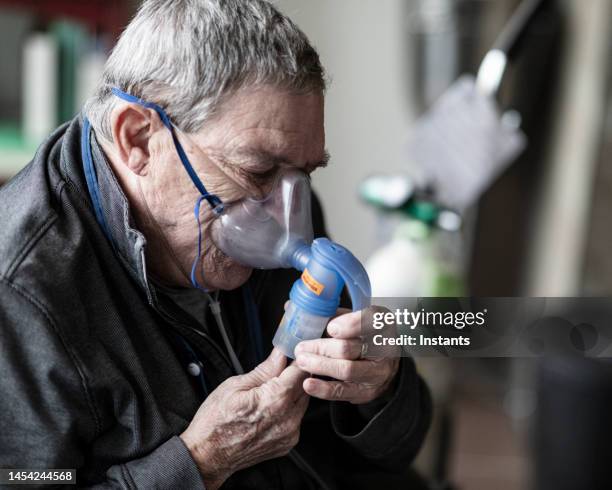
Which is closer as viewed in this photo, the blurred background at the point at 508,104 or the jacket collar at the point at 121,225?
the jacket collar at the point at 121,225

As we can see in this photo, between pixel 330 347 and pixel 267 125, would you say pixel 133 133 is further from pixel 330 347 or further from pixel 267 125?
pixel 330 347

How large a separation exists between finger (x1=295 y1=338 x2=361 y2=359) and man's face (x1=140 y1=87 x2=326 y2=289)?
0.12 m

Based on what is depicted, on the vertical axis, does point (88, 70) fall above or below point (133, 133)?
above

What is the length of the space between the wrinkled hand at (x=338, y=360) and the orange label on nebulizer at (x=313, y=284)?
1.5 inches

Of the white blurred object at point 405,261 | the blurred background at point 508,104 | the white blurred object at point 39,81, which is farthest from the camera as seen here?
the white blurred object at point 39,81

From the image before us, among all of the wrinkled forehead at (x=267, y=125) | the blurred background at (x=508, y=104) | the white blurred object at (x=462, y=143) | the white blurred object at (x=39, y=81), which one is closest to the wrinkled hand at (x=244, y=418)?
the wrinkled forehead at (x=267, y=125)

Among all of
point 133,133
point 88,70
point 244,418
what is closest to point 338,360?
point 244,418

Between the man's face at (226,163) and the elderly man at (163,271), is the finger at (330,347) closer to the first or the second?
the elderly man at (163,271)

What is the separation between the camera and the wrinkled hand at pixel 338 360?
2.68 feet

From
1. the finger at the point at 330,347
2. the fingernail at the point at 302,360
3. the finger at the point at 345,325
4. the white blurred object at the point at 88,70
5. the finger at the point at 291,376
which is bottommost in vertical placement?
the finger at the point at 291,376

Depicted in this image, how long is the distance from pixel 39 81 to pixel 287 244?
75.0 inches

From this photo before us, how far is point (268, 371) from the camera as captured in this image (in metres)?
0.86

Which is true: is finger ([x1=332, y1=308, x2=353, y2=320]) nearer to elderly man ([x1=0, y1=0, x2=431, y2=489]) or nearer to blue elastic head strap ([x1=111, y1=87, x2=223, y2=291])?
elderly man ([x1=0, y1=0, x2=431, y2=489])

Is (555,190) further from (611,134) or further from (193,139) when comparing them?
(193,139)
